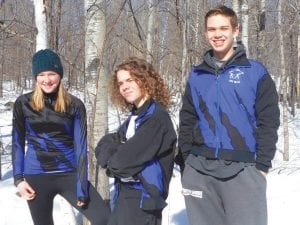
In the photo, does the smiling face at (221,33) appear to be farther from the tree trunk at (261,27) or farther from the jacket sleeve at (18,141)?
the tree trunk at (261,27)

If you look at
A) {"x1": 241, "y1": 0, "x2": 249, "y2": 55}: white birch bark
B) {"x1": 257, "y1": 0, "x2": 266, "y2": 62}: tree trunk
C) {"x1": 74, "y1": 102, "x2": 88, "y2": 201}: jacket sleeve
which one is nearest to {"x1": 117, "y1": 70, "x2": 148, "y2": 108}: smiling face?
{"x1": 74, "y1": 102, "x2": 88, "y2": 201}: jacket sleeve

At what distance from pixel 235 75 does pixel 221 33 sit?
0.86 ft

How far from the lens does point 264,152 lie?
97.6 inches

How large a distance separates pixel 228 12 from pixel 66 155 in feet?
5.09

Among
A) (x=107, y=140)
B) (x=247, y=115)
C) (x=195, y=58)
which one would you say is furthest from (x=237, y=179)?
(x=195, y=58)

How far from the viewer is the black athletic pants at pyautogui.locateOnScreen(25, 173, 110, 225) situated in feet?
10.3

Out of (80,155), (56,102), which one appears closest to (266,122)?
(80,155)

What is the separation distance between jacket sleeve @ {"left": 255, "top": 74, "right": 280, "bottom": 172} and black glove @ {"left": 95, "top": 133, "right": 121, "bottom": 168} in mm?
847

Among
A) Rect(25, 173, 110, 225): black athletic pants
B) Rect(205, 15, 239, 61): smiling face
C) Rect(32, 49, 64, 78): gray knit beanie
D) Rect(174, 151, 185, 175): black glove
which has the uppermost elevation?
Rect(205, 15, 239, 61): smiling face

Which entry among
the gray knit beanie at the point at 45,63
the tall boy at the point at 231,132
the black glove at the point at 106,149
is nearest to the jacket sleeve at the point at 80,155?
the gray knit beanie at the point at 45,63

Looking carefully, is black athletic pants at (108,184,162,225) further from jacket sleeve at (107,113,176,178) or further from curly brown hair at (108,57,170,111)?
curly brown hair at (108,57,170,111)

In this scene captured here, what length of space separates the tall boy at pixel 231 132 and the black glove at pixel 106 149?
50cm

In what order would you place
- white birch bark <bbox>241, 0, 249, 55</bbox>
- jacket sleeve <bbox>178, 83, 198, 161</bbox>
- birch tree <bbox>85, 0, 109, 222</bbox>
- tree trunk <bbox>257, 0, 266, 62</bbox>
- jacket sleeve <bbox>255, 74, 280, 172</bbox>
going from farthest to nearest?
tree trunk <bbox>257, 0, 266, 62</bbox> → white birch bark <bbox>241, 0, 249, 55</bbox> → birch tree <bbox>85, 0, 109, 222</bbox> → jacket sleeve <bbox>178, 83, 198, 161</bbox> → jacket sleeve <bbox>255, 74, 280, 172</bbox>

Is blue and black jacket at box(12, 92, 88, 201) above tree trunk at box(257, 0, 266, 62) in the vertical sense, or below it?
below
